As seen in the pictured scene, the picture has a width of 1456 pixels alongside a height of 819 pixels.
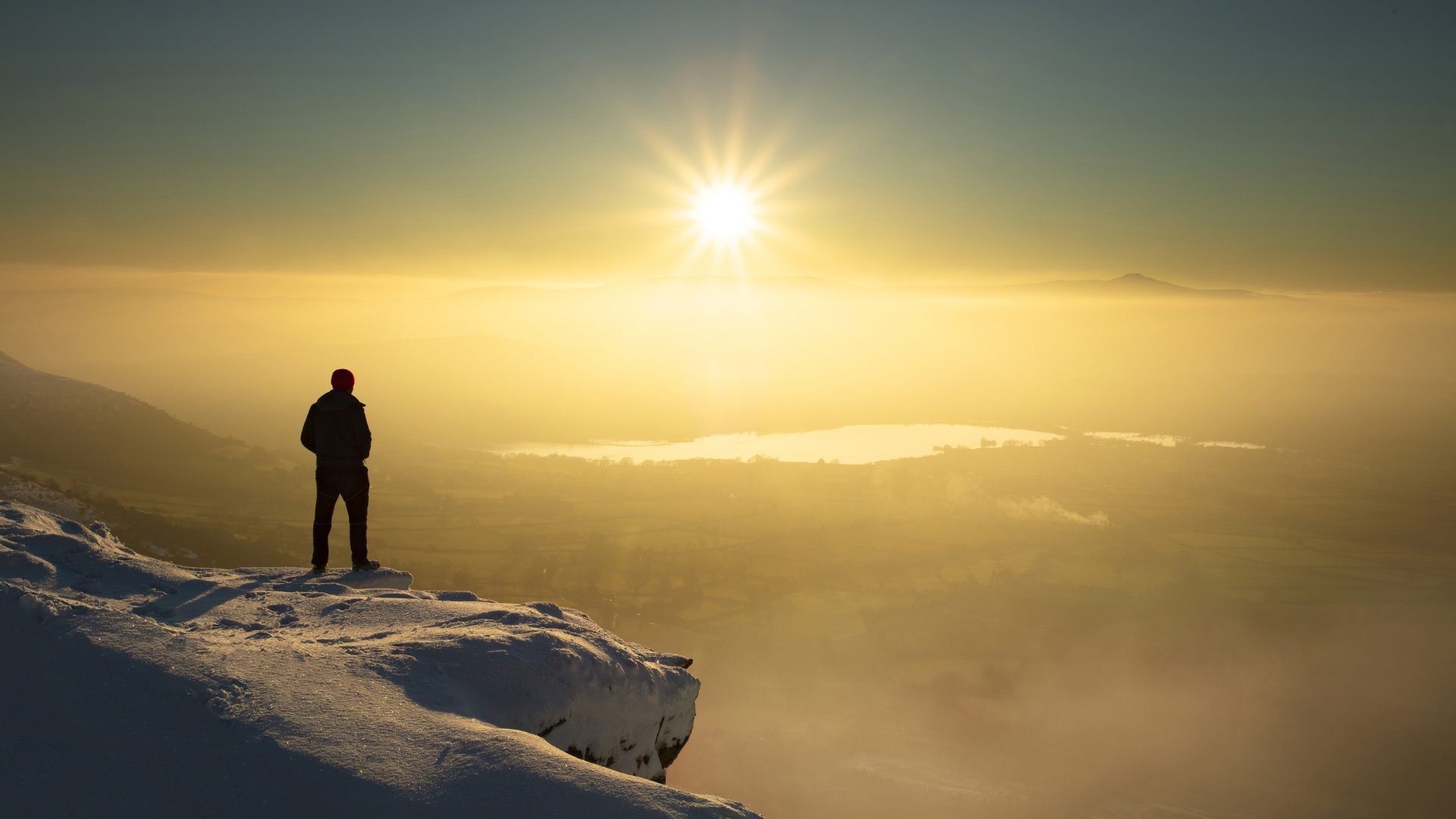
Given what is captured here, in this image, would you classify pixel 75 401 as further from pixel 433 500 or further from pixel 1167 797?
pixel 1167 797

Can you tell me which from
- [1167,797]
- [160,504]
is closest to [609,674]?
[160,504]

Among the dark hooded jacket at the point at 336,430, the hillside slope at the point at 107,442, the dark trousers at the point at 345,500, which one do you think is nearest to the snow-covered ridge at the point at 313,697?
the dark trousers at the point at 345,500

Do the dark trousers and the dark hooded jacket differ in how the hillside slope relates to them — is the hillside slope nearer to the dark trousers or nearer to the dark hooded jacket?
the dark trousers

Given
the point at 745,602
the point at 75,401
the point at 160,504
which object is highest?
the point at 75,401

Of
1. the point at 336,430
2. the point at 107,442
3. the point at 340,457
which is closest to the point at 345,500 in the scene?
the point at 340,457

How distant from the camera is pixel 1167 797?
327 ft

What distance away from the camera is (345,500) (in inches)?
520

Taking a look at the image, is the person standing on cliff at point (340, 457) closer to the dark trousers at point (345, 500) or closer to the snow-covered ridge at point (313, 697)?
the dark trousers at point (345, 500)

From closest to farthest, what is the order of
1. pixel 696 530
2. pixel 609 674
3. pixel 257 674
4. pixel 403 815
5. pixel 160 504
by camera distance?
pixel 403 815, pixel 257 674, pixel 609 674, pixel 160 504, pixel 696 530

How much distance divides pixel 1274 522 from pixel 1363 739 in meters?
86.2

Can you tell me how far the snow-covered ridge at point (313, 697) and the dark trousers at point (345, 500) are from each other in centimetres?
210

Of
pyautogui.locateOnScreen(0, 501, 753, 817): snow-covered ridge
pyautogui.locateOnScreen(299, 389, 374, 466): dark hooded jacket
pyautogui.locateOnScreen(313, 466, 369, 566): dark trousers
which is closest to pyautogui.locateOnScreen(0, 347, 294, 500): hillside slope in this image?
pyautogui.locateOnScreen(313, 466, 369, 566): dark trousers

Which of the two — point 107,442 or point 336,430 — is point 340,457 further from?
point 107,442

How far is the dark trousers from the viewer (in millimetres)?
13164
